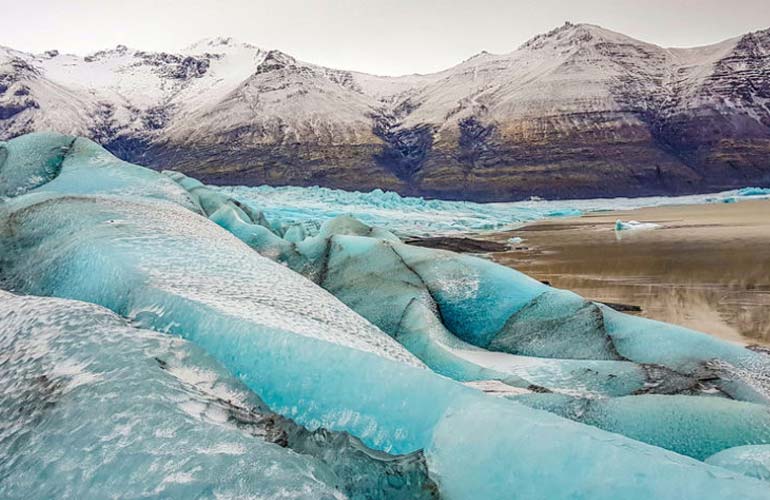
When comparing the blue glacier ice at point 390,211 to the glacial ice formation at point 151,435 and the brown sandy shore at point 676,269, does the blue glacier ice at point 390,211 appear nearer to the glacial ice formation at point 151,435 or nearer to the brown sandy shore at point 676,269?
the brown sandy shore at point 676,269

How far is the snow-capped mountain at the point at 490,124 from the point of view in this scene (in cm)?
3678

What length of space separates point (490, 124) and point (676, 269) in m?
37.7

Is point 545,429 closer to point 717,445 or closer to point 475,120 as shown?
point 717,445

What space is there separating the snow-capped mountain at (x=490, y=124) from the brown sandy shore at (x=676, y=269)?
24487mm

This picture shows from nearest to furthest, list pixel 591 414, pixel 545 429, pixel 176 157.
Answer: pixel 545 429
pixel 591 414
pixel 176 157

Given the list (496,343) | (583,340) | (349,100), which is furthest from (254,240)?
(349,100)

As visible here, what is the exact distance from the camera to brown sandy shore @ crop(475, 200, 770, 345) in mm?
4695

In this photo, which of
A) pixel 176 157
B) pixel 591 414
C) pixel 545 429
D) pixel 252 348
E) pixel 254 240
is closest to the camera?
pixel 545 429

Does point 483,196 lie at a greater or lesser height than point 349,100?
lesser

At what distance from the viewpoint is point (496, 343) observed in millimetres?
2600

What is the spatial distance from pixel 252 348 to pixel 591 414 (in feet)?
3.10

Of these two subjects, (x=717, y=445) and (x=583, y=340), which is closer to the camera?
(x=717, y=445)

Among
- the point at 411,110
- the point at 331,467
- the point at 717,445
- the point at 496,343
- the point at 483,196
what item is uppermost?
the point at 411,110

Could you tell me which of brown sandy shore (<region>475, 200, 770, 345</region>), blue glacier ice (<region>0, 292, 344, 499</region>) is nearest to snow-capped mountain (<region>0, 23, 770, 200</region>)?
brown sandy shore (<region>475, 200, 770, 345</region>)
